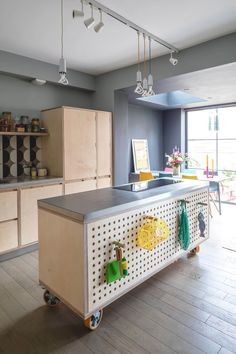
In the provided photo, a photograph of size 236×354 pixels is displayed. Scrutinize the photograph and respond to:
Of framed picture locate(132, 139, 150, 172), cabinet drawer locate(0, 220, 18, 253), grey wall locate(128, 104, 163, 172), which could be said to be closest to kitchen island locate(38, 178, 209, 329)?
cabinet drawer locate(0, 220, 18, 253)

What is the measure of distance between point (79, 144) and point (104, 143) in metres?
0.50

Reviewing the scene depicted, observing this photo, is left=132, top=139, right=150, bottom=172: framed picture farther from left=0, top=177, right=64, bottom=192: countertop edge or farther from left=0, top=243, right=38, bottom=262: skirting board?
left=0, top=243, right=38, bottom=262: skirting board

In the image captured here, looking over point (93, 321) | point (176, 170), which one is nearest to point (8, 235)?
point (93, 321)


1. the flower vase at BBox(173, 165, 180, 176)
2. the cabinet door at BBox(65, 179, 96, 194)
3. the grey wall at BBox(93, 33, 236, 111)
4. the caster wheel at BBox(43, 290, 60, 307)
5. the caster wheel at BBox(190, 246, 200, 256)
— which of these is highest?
the grey wall at BBox(93, 33, 236, 111)

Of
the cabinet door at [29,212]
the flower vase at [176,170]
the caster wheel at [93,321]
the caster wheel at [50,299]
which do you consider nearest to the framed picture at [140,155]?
the flower vase at [176,170]

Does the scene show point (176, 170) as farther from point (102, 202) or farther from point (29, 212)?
point (102, 202)

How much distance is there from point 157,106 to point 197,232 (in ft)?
12.7

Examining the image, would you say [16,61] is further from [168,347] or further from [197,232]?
[168,347]

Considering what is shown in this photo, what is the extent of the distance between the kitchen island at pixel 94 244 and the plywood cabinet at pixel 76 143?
146cm

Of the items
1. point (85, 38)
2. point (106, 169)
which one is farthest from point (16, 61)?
point (106, 169)

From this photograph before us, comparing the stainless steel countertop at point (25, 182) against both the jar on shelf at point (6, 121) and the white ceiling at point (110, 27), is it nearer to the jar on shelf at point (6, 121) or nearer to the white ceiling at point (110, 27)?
the jar on shelf at point (6, 121)

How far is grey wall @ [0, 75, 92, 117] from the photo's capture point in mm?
3490

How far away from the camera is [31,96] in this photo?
3770 millimetres

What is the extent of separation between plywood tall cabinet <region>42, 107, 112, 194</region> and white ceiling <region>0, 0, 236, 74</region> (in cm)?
79
